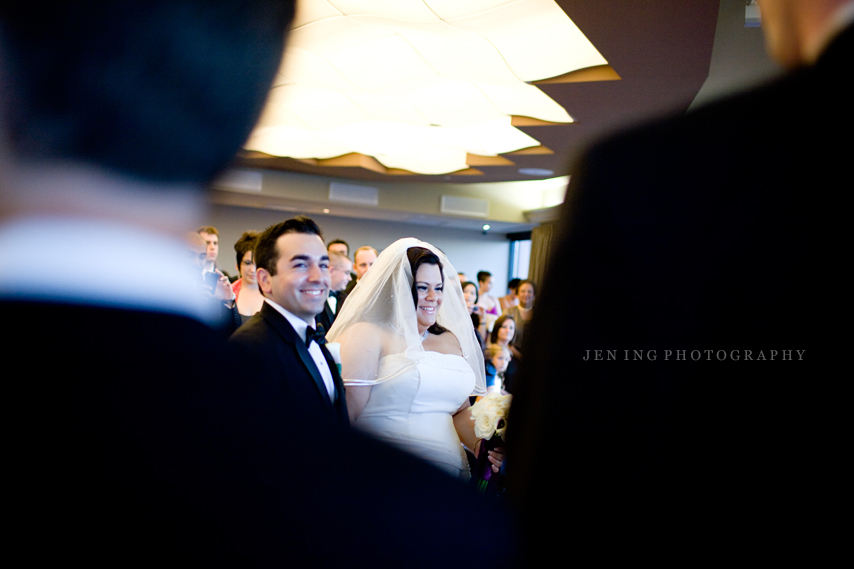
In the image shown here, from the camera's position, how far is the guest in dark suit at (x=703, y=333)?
1.08ft

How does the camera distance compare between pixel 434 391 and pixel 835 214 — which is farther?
pixel 434 391

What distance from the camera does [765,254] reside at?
1.11 ft

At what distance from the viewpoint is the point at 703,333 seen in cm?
35

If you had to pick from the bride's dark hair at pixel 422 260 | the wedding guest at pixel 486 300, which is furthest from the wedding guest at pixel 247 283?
the wedding guest at pixel 486 300

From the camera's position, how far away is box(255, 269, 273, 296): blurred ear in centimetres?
218

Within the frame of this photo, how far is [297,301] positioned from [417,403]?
1196 millimetres

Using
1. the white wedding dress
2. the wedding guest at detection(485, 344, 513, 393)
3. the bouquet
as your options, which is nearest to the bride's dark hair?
the white wedding dress

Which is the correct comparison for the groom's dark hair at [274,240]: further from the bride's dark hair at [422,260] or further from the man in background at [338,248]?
the man in background at [338,248]

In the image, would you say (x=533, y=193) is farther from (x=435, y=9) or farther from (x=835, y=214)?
(x=835, y=214)

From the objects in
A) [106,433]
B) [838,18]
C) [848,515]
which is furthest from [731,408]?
[106,433]

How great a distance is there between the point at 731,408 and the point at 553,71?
6439 mm

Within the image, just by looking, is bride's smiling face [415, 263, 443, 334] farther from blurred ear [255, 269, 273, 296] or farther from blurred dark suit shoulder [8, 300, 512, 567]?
blurred dark suit shoulder [8, 300, 512, 567]

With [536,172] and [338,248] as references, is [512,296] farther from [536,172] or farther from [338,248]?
[338,248]

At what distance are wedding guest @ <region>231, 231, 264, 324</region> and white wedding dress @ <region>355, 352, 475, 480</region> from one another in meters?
1.63
